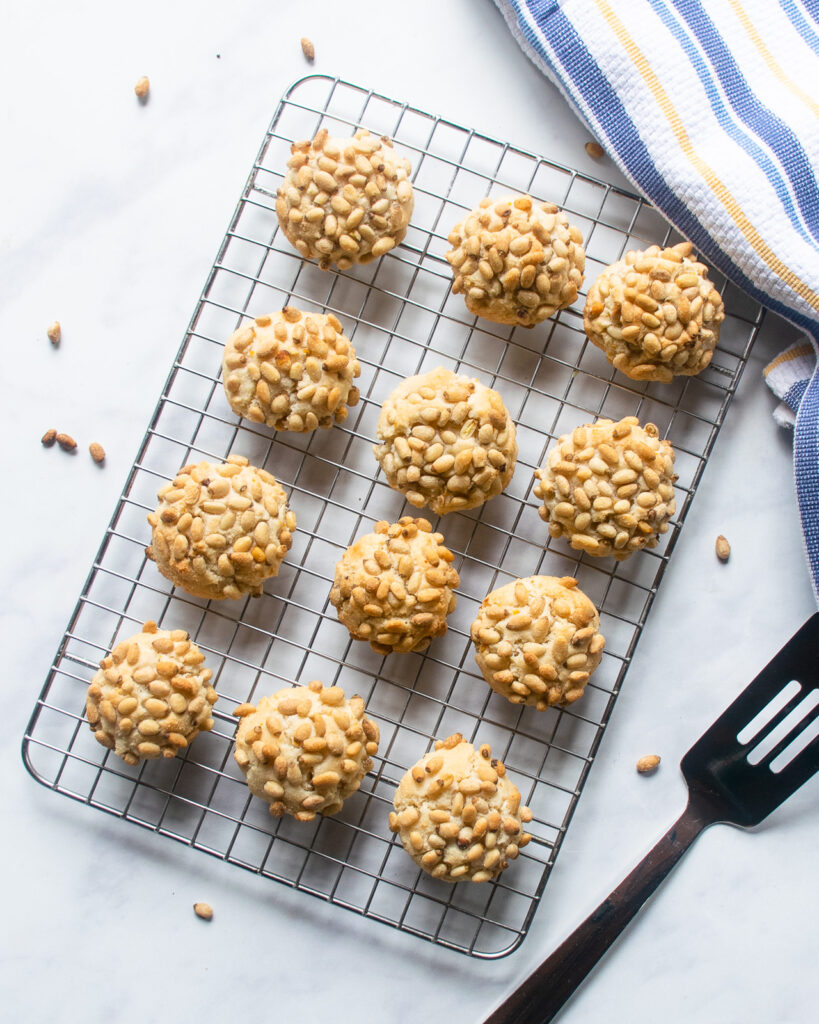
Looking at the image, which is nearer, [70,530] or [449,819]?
[449,819]

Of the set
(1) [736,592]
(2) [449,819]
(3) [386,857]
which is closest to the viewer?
(2) [449,819]

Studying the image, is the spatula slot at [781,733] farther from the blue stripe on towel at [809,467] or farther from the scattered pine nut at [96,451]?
the scattered pine nut at [96,451]

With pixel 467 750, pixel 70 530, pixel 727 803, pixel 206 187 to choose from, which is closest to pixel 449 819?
pixel 467 750

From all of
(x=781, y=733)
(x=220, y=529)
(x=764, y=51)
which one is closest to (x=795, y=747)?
(x=781, y=733)

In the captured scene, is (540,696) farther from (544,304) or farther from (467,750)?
(544,304)

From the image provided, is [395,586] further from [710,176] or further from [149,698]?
[710,176]

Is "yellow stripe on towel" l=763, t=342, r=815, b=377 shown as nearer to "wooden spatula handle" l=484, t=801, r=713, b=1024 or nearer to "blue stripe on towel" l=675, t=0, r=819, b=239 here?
"blue stripe on towel" l=675, t=0, r=819, b=239
